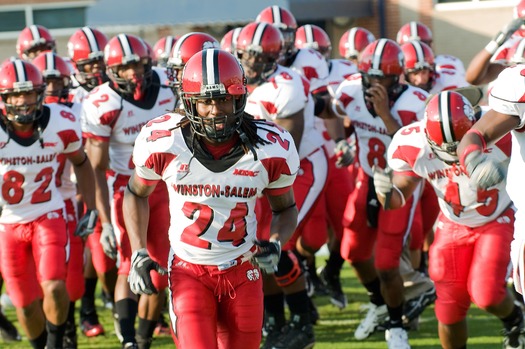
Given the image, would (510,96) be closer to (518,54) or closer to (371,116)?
(518,54)

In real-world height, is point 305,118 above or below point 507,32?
below

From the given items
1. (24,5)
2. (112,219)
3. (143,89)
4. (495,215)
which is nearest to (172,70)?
(143,89)

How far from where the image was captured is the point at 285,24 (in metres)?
8.36

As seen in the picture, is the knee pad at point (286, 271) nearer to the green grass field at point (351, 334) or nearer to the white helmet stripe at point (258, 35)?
the green grass field at point (351, 334)

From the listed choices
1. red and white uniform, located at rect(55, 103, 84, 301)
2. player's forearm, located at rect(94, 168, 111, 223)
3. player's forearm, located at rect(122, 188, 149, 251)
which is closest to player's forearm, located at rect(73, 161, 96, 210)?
player's forearm, located at rect(94, 168, 111, 223)

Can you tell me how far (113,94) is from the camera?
21.5 feet

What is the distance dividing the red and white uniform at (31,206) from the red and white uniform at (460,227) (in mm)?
2104

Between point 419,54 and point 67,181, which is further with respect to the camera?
point 419,54

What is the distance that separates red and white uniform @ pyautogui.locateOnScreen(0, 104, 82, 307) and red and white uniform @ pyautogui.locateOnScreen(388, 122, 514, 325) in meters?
2.10

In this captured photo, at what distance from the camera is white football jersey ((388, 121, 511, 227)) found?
570 cm

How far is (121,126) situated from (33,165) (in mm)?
623

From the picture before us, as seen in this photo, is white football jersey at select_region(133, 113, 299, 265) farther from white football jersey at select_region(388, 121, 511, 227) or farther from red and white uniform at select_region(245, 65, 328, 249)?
red and white uniform at select_region(245, 65, 328, 249)

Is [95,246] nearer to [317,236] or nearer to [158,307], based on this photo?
[158,307]

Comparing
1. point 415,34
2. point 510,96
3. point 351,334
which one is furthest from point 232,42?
point 510,96
